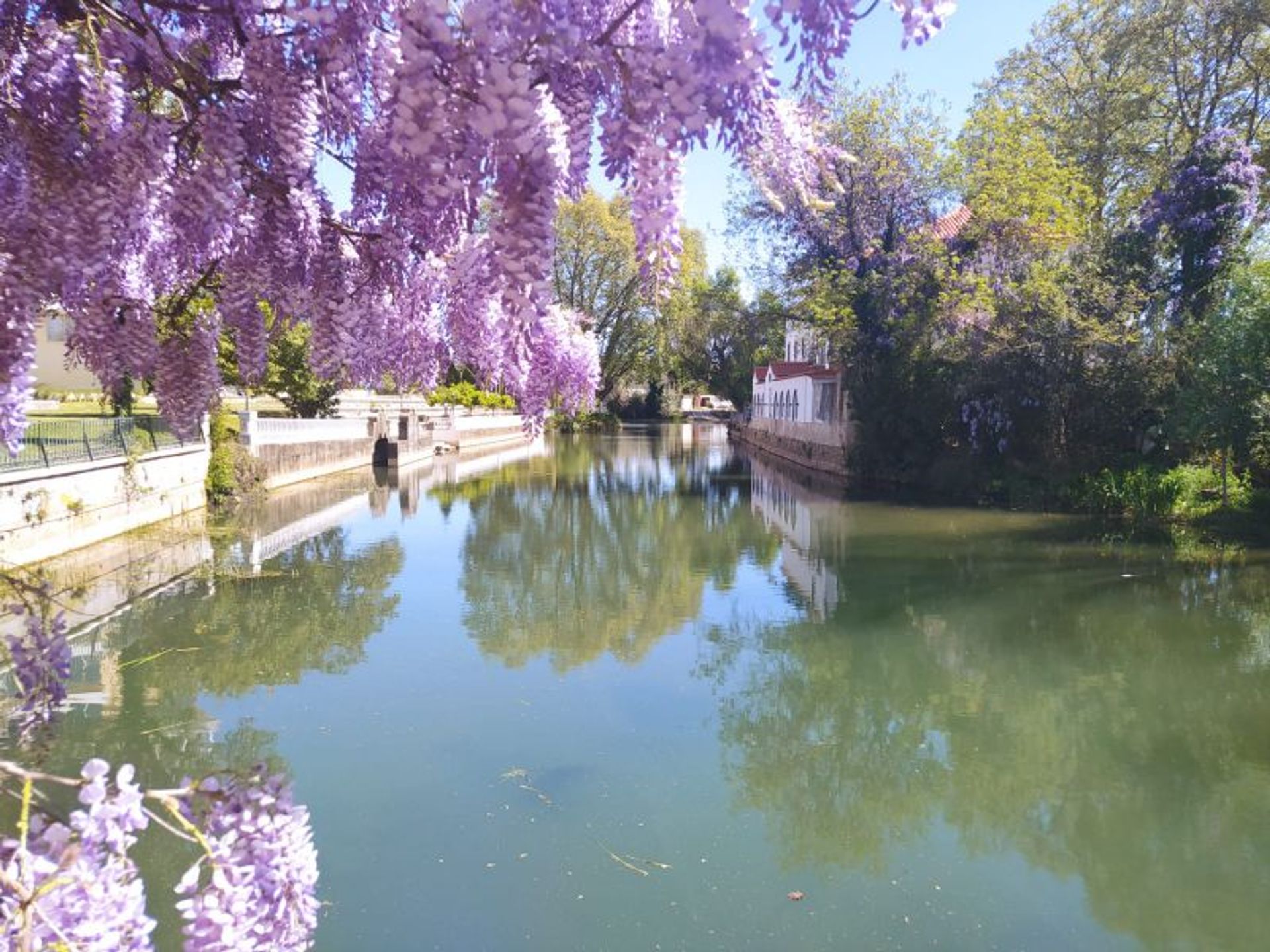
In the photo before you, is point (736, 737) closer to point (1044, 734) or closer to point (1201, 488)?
point (1044, 734)

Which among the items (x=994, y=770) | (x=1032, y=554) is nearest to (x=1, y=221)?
(x=994, y=770)

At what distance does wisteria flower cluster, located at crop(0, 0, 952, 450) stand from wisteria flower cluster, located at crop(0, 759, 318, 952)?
0.83 metres

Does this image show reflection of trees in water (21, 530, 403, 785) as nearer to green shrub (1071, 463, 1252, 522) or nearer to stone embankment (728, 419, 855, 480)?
green shrub (1071, 463, 1252, 522)

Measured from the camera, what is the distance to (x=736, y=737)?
665 cm

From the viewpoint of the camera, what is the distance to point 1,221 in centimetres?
192

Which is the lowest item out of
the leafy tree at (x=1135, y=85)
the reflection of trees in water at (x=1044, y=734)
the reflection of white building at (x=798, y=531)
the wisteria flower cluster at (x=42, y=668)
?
the reflection of trees in water at (x=1044, y=734)

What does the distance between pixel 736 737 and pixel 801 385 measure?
26.6m

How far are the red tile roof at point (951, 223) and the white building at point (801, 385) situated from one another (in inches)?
141

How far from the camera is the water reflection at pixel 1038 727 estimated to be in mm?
5051

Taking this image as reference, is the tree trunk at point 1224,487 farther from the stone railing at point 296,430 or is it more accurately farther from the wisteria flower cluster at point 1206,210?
the stone railing at point 296,430

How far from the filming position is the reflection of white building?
11211 millimetres

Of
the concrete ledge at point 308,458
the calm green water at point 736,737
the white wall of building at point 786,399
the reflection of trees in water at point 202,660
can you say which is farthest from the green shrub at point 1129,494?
the concrete ledge at point 308,458

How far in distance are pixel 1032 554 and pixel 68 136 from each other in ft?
43.6

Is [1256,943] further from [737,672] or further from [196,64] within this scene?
[196,64]
